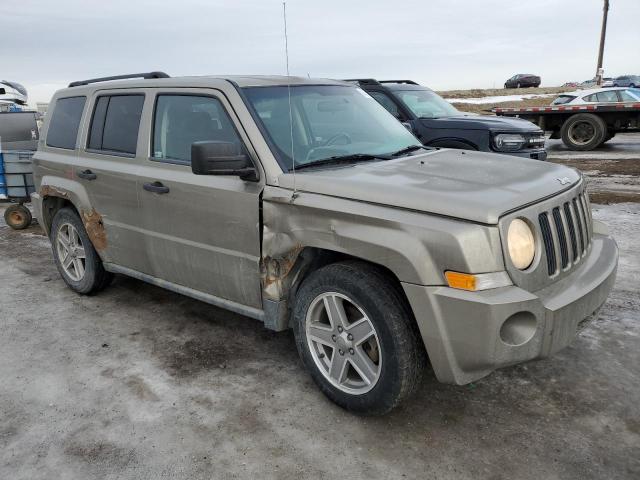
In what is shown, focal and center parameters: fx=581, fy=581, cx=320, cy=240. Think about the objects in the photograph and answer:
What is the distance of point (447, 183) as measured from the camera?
302 centimetres

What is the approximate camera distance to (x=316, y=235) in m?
3.12

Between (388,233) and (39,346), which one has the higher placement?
(388,233)

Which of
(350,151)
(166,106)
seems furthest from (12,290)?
(350,151)

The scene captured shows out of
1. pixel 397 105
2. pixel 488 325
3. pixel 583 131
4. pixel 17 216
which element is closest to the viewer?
pixel 488 325

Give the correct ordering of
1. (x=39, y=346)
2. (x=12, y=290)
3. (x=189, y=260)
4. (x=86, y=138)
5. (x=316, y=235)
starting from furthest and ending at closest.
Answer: (x=12, y=290), (x=86, y=138), (x=39, y=346), (x=189, y=260), (x=316, y=235)

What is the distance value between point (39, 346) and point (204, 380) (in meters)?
1.44

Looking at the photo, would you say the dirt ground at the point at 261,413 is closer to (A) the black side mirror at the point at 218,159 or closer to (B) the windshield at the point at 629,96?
(A) the black side mirror at the point at 218,159

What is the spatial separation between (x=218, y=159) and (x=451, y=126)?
641 centimetres

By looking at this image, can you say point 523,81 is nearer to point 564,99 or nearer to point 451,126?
point 564,99

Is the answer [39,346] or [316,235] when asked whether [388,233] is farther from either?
[39,346]

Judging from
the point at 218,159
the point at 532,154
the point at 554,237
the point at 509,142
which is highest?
the point at 218,159

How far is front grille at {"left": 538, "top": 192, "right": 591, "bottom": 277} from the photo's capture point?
289 centimetres

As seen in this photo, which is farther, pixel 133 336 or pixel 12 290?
pixel 12 290

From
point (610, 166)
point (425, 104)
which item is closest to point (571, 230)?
point (425, 104)
